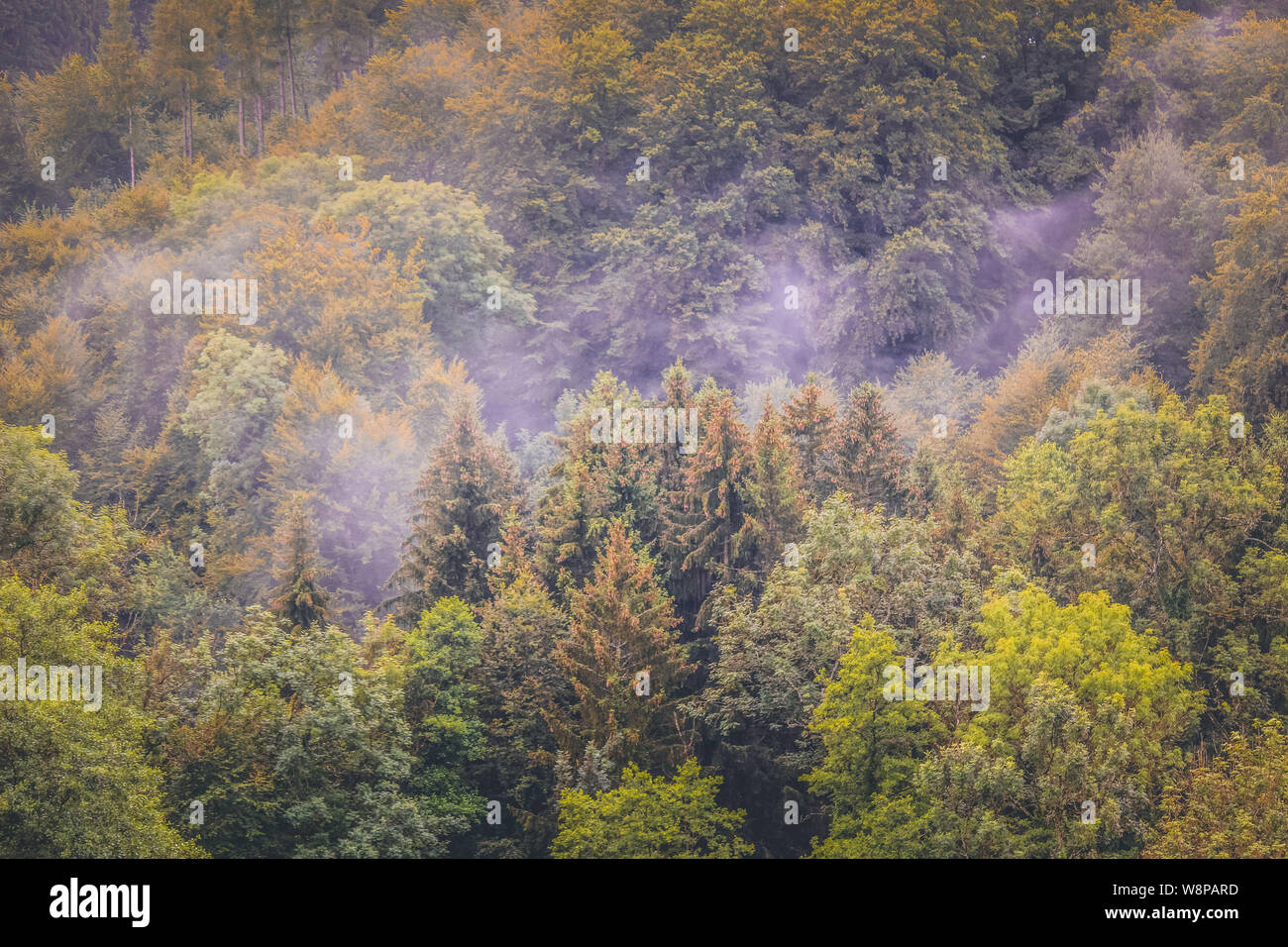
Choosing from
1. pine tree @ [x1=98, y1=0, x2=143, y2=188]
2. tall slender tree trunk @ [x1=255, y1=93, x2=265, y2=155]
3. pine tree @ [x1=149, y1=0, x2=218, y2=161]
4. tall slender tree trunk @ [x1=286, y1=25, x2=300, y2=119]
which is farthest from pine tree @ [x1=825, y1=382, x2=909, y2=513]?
pine tree @ [x1=98, y1=0, x2=143, y2=188]

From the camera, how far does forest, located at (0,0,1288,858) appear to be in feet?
139

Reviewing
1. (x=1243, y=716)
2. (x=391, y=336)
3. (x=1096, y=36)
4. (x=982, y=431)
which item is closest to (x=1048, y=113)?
(x=1096, y=36)

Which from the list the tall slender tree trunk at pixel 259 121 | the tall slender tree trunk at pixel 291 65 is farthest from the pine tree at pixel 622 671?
the tall slender tree trunk at pixel 291 65

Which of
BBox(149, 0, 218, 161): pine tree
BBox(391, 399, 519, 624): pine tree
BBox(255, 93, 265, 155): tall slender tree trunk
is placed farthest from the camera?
BBox(255, 93, 265, 155): tall slender tree trunk

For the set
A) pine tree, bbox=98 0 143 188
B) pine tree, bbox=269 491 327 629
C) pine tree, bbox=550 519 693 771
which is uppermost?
pine tree, bbox=98 0 143 188

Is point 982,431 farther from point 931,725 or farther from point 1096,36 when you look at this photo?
point 1096,36

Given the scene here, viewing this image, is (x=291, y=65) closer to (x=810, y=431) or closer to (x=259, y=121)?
(x=259, y=121)

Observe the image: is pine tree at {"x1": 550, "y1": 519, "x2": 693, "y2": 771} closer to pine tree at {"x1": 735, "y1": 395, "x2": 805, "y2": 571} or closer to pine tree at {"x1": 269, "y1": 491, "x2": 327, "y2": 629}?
pine tree at {"x1": 735, "y1": 395, "x2": 805, "y2": 571}

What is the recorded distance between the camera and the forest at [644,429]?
42.5 meters

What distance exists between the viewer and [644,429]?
53656 millimetres

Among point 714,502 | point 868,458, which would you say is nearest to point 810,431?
point 868,458

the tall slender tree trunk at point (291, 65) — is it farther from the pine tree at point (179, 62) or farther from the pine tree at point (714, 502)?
the pine tree at point (714, 502)

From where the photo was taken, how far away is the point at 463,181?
82.2m
